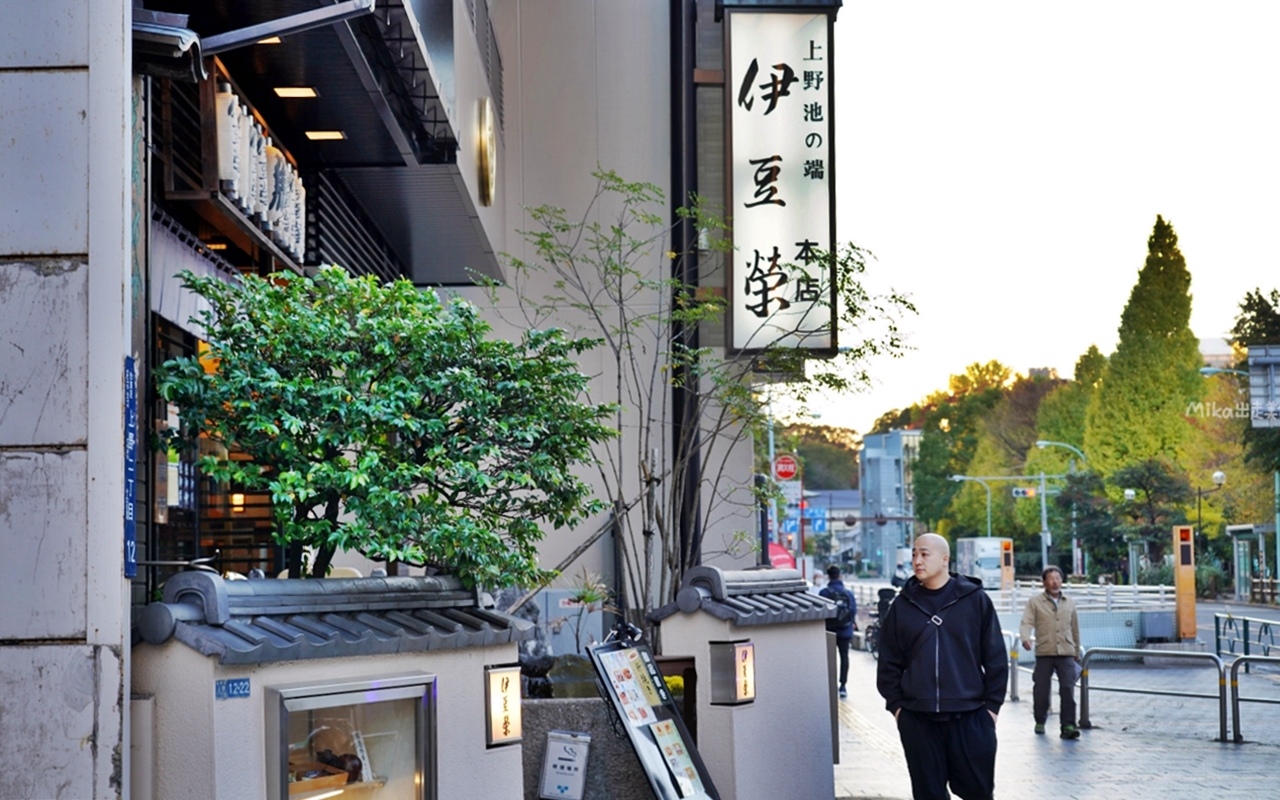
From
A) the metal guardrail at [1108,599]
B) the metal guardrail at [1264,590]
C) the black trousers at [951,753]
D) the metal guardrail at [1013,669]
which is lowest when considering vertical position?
the metal guardrail at [1264,590]

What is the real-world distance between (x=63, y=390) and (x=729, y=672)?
16.6 ft

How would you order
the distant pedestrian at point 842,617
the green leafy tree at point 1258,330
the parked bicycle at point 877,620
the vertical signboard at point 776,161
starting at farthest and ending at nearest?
the green leafy tree at point 1258,330
the parked bicycle at point 877,620
the distant pedestrian at point 842,617
the vertical signboard at point 776,161

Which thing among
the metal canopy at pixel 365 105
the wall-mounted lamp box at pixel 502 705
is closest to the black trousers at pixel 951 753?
the wall-mounted lamp box at pixel 502 705

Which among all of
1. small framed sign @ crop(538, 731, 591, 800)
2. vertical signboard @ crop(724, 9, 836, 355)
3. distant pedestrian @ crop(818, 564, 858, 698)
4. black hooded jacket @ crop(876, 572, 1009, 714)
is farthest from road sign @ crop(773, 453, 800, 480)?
black hooded jacket @ crop(876, 572, 1009, 714)

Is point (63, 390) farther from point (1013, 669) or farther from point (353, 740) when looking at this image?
point (1013, 669)

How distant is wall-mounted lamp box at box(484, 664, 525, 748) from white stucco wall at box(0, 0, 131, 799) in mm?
2138

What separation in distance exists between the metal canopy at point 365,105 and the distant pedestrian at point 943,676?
16.4 feet

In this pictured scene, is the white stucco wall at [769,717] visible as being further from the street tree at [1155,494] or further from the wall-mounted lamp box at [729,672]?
the street tree at [1155,494]

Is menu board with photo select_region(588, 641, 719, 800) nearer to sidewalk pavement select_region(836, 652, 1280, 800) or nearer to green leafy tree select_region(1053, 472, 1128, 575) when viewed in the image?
sidewalk pavement select_region(836, 652, 1280, 800)

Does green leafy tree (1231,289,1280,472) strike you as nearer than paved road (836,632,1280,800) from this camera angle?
No

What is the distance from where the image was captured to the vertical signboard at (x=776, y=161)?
17406 millimetres

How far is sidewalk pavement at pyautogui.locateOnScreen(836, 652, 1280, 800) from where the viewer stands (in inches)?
468

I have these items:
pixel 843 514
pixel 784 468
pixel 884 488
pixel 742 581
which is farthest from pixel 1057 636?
pixel 843 514

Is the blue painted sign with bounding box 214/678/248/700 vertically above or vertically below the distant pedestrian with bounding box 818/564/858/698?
above
